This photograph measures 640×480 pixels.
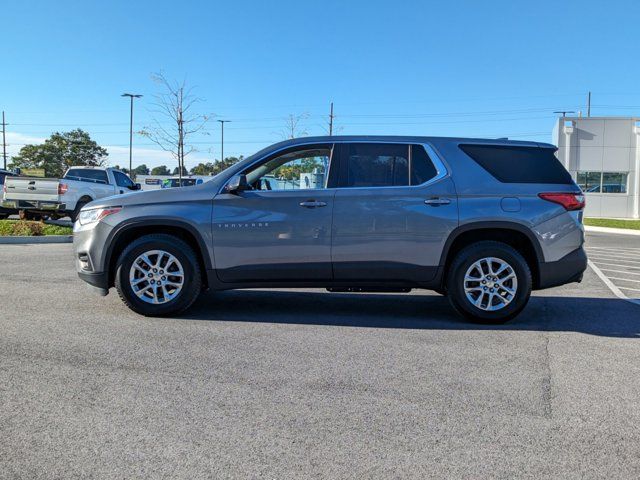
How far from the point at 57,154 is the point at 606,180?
75.0 m

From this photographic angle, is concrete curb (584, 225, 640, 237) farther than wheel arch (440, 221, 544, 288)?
Yes

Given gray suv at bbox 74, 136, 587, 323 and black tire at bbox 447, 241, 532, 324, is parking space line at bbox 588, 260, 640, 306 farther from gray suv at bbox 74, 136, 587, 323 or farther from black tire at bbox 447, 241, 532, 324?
black tire at bbox 447, 241, 532, 324

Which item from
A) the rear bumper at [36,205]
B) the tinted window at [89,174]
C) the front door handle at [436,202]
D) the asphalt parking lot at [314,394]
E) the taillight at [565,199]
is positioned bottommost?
the asphalt parking lot at [314,394]

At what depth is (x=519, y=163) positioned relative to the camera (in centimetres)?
602

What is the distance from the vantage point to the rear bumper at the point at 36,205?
16.9 m

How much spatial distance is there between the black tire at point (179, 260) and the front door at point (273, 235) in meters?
0.27

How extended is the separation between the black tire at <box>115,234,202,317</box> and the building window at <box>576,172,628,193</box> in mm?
32063

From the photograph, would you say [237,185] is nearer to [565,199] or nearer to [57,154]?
[565,199]

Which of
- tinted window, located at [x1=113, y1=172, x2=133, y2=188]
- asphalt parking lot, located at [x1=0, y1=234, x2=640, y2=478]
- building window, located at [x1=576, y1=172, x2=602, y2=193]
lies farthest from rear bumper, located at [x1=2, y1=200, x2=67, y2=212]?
building window, located at [x1=576, y1=172, x2=602, y2=193]

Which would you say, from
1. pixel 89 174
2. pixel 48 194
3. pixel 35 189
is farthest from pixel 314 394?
pixel 89 174

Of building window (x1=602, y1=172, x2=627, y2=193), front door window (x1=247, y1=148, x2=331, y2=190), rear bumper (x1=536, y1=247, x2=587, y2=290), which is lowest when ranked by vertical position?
rear bumper (x1=536, y1=247, x2=587, y2=290)

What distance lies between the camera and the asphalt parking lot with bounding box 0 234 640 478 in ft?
9.52

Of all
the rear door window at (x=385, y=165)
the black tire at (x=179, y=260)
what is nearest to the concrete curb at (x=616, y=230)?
the rear door window at (x=385, y=165)

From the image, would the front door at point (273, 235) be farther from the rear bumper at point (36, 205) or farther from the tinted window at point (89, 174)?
the tinted window at point (89, 174)
